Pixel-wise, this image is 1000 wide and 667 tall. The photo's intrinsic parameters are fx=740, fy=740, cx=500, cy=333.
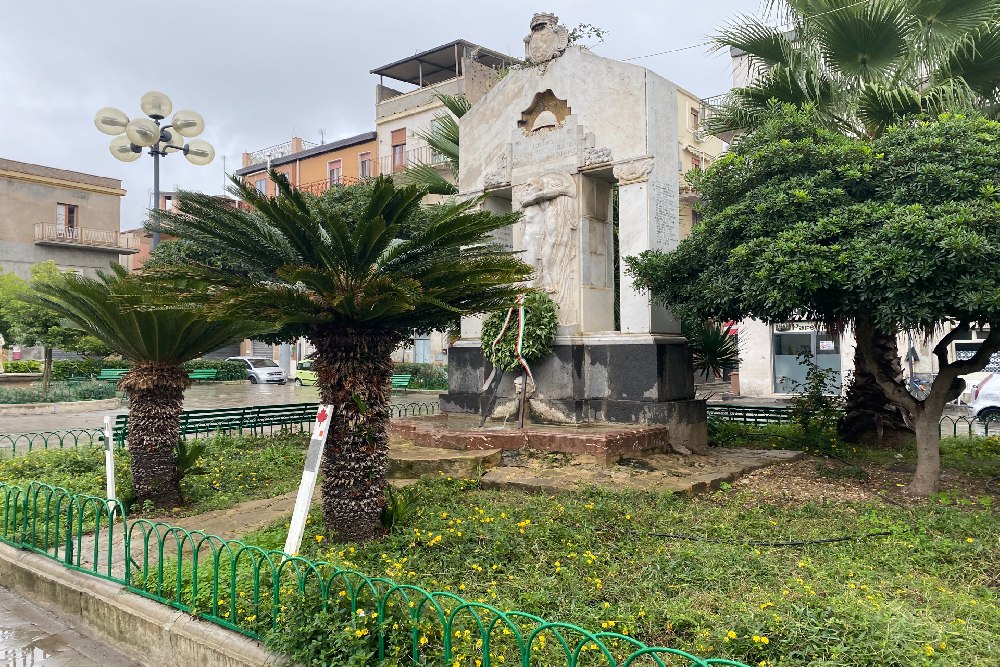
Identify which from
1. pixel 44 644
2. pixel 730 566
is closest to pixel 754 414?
pixel 730 566

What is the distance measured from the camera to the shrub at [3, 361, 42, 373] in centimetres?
3228

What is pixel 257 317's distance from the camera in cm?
561

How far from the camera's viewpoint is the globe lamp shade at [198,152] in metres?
15.6

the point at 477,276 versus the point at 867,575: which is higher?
the point at 477,276

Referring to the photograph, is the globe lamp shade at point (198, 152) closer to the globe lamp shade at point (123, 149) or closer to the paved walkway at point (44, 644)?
the globe lamp shade at point (123, 149)

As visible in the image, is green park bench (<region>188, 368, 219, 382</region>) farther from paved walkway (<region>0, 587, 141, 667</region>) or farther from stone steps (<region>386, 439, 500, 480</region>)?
paved walkway (<region>0, 587, 141, 667</region>)

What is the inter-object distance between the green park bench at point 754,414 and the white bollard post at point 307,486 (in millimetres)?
8876

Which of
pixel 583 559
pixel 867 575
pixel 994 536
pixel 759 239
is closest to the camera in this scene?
pixel 867 575

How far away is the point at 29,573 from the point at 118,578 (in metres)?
1.21

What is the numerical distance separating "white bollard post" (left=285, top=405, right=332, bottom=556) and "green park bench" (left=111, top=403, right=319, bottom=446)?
710 centimetres

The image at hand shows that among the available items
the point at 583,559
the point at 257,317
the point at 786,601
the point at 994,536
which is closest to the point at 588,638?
the point at 786,601

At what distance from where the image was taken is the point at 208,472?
9.17m

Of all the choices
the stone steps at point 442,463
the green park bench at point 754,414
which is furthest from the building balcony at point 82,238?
the stone steps at point 442,463

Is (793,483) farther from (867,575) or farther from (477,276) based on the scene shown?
(477,276)
